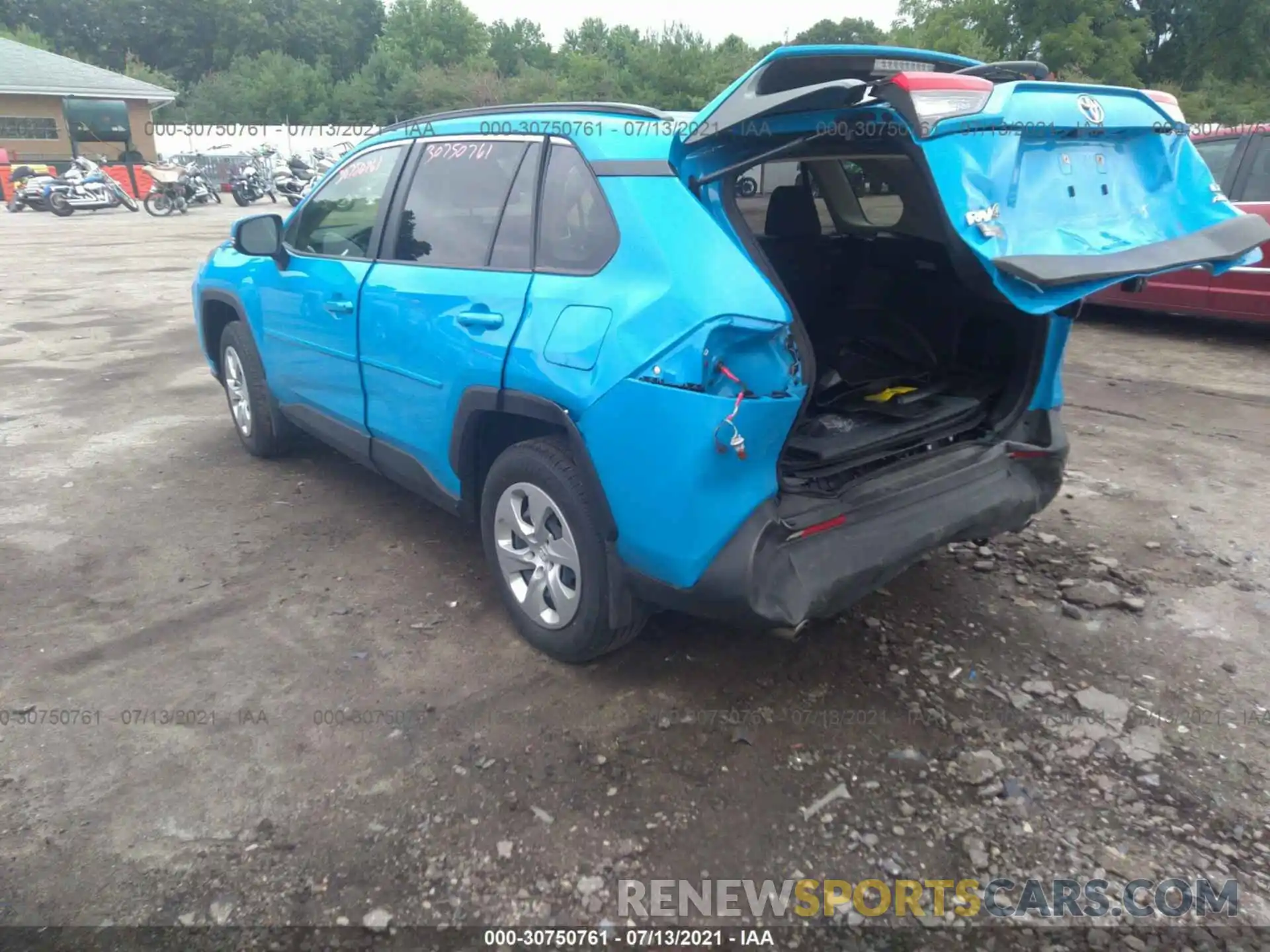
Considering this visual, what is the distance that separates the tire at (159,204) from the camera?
77.5ft

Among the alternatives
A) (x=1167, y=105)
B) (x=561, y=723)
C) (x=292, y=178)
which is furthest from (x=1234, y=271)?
(x=292, y=178)

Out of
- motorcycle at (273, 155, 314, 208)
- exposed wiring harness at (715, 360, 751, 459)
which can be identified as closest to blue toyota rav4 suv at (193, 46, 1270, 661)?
exposed wiring harness at (715, 360, 751, 459)

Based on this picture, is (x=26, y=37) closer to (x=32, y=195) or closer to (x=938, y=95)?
(x=32, y=195)

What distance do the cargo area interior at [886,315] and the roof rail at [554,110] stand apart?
0.48 metres

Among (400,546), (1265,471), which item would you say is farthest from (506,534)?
(1265,471)

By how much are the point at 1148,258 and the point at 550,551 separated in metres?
2.03

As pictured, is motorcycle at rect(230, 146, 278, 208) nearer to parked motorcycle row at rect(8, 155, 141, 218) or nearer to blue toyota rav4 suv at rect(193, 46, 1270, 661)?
parked motorcycle row at rect(8, 155, 141, 218)

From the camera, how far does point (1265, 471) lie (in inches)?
194

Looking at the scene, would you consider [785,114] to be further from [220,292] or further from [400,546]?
[220,292]

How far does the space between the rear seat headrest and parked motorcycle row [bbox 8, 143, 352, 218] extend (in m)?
19.6

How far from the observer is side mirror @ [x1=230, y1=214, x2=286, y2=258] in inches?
174

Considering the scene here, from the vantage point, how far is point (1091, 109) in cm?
267

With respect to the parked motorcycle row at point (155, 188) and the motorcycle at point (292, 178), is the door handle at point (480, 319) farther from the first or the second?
the motorcycle at point (292, 178)

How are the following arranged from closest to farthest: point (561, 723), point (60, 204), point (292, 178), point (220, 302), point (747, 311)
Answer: point (747, 311), point (561, 723), point (220, 302), point (60, 204), point (292, 178)
